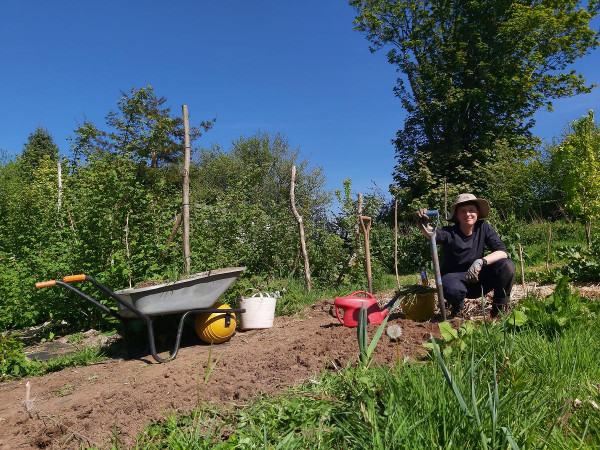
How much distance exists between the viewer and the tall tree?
17812 mm

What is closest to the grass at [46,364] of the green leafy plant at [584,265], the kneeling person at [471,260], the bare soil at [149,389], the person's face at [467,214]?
the bare soil at [149,389]

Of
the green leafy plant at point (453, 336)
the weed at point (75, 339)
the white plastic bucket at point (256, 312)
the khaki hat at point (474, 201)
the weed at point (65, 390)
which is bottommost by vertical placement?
the weed at point (65, 390)

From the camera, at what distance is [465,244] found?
12.1 ft

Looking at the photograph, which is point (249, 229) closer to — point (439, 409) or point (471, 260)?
point (471, 260)

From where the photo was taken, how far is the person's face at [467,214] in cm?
367

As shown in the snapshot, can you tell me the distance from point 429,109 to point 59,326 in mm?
16681

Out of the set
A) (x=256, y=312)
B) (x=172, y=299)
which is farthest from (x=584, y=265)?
(x=172, y=299)

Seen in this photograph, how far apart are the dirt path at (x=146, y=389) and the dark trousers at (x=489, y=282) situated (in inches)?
17.6

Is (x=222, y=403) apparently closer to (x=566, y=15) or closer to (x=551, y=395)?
(x=551, y=395)

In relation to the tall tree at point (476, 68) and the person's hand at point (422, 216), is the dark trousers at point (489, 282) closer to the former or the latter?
the person's hand at point (422, 216)

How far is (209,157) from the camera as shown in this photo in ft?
104

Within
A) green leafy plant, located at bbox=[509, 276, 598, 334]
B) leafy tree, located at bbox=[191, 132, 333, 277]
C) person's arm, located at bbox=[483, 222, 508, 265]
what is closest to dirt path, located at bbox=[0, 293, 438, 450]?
green leafy plant, located at bbox=[509, 276, 598, 334]

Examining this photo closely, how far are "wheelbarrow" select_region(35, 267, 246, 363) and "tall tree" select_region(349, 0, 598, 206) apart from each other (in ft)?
47.2

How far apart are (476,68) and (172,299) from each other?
1809 cm
